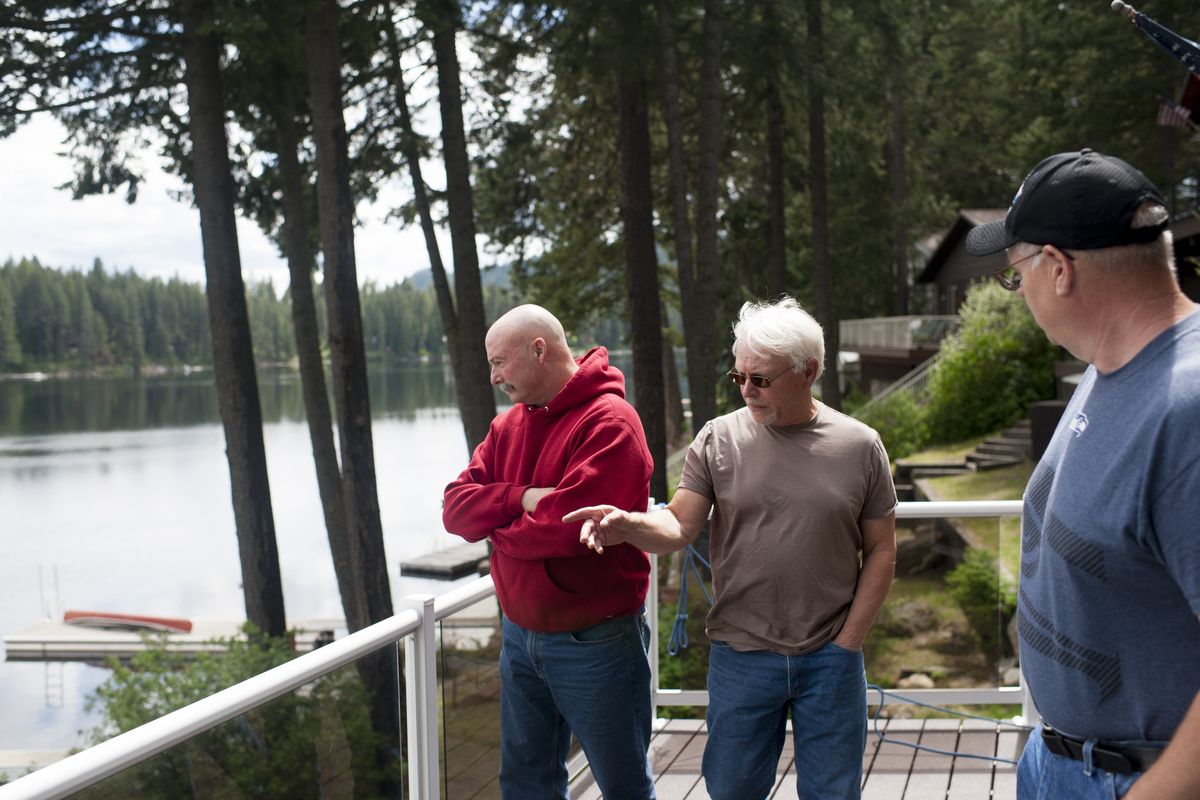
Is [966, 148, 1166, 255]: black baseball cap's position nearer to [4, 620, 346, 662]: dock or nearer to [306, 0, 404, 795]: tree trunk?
[306, 0, 404, 795]: tree trunk

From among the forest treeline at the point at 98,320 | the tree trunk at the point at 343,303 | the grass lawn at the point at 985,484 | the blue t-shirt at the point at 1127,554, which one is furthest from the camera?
the forest treeline at the point at 98,320

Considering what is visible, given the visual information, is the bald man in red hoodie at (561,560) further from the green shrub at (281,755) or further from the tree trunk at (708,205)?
the tree trunk at (708,205)

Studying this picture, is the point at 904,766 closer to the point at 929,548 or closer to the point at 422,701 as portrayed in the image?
the point at 929,548

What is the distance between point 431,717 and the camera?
3510 millimetres

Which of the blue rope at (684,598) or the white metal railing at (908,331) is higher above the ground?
the white metal railing at (908,331)

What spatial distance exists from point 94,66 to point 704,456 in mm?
12885

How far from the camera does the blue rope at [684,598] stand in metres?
4.63

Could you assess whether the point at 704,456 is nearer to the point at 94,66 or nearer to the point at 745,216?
the point at 94,66

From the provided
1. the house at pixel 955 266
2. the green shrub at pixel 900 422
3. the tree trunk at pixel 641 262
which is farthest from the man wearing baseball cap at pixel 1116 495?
the house at pixel 955 266

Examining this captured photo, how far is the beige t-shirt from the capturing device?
9.55ft

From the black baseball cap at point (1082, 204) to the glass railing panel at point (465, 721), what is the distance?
2415 mm

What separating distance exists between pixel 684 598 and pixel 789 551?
6.19ft

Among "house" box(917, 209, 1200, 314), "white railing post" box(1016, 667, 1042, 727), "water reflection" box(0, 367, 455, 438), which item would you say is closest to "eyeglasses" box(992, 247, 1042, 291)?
"white railing post" box(1016, 667, 1042, 727)

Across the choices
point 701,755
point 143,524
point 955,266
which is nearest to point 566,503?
point 701,755
